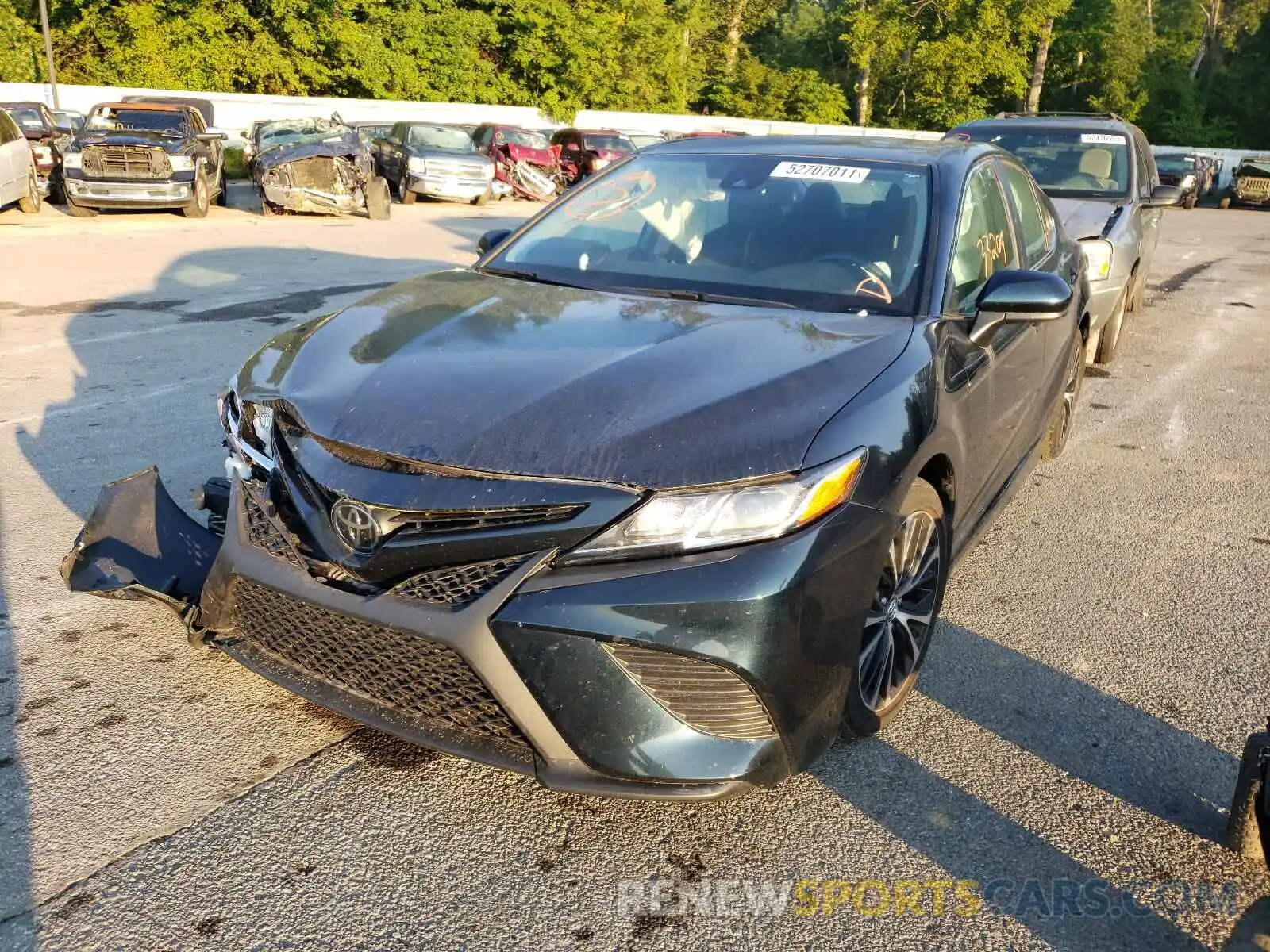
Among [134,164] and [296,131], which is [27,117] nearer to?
[296,131]

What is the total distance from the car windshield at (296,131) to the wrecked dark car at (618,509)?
53.2 feet

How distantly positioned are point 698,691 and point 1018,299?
1.71 meters

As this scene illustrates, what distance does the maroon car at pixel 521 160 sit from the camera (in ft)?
75.7

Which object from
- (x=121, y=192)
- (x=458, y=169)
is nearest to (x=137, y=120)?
(x=121, y=192)

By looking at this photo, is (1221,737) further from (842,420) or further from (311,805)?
(311,805)

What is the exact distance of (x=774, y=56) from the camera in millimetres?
60625

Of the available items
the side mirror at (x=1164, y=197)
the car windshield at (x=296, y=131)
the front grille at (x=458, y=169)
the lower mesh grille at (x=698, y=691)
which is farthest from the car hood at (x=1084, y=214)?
the front grille at (x=458, y=169)

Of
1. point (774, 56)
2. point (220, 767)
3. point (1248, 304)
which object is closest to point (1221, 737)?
point (220, 767)

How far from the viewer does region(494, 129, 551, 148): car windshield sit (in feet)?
76.1

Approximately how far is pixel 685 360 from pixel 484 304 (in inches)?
34.3

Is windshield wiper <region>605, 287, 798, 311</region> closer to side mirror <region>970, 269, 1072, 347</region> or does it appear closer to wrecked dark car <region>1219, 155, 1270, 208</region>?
side mirror <region>970, 269, 1072, 347</region>

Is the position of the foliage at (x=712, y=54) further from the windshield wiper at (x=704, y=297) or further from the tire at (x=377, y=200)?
the windshield wiper at (x=704, y=297)

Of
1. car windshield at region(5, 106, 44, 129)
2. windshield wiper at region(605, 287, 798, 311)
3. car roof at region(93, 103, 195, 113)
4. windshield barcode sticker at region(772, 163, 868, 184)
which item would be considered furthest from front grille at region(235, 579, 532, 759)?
car windshield at region(5, 106, 44, 129)

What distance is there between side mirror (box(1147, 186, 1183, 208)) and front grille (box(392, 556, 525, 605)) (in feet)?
25.8
